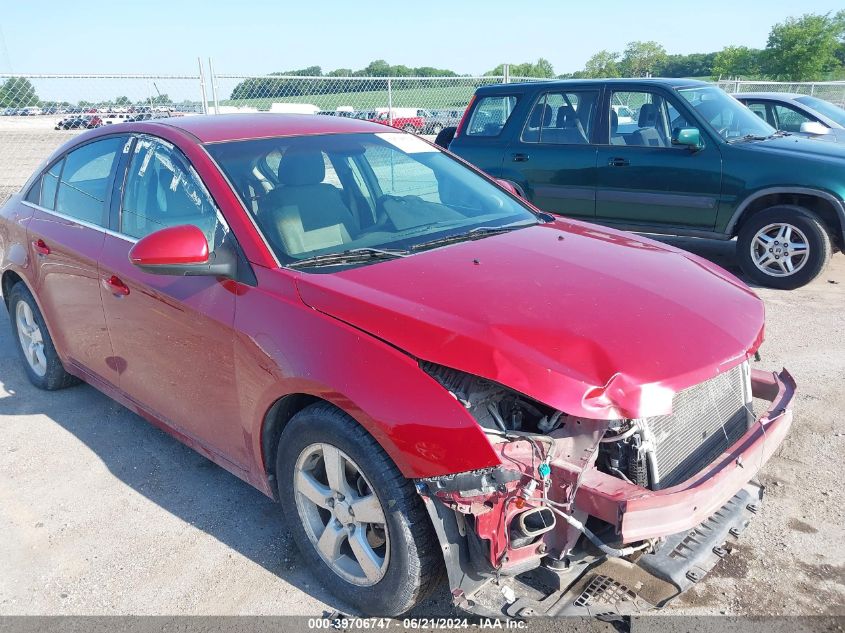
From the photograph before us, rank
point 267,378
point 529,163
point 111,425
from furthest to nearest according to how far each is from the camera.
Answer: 1. point 529,163
2. point 111,425
3. point 267,378

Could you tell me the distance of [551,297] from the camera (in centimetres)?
253

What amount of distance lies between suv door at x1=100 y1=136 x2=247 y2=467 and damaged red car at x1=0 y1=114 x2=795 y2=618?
1cm

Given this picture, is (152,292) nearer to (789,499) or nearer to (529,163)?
(789,499)

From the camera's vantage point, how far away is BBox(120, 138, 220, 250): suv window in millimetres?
3078

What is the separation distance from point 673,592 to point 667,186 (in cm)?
525

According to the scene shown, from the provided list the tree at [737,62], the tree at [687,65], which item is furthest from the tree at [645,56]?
the tree at [737,62]

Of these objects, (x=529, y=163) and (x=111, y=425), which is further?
(x=529, y=163)

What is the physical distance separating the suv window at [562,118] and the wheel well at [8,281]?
5205 millimetres

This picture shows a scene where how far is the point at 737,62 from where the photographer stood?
54.6 m

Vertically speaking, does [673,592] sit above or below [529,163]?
below

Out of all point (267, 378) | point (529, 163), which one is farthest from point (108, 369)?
point (529, 163)

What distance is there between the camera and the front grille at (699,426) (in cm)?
237

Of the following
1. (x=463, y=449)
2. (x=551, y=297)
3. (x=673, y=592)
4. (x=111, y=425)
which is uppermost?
(x=551, y=297)

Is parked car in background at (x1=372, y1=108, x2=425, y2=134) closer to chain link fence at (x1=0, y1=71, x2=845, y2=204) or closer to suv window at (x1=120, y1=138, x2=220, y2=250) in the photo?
chain link fence at (x1=0, y1=71, x2=845, y2=204)
